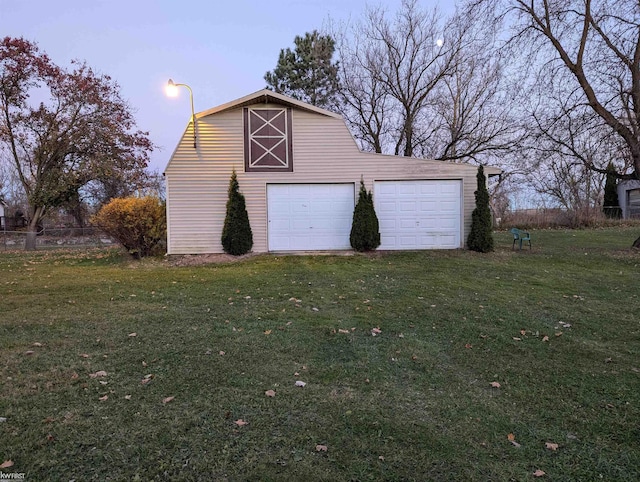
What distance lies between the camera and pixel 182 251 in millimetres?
11406

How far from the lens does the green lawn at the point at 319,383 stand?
2.24 m

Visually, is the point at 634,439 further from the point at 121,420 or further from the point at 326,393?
the point at 121,420

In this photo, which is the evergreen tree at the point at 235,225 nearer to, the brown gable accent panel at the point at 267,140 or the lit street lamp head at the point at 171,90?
the brown gable accent panel at the point at 267,140

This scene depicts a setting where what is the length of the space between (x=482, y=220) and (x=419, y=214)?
174cm

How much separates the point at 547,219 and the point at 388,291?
18.8 meters

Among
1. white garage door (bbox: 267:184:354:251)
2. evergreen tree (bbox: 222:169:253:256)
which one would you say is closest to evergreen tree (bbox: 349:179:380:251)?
white garage door (bbox: 267:184:354:251)

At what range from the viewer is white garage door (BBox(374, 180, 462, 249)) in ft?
38.6

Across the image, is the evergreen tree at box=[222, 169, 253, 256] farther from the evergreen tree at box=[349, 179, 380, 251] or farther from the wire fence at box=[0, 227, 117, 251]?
the wire fence at box=[0, 227, 117, 251]

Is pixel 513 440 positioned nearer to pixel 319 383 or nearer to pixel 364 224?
pixel 319 383

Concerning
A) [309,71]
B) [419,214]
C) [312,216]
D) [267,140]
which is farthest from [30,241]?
[309,71]

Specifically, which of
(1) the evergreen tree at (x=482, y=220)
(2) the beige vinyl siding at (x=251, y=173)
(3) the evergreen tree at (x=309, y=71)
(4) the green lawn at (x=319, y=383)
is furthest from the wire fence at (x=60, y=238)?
(1) the evergreen tree at (x=482, y=220)

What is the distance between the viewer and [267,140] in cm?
1159

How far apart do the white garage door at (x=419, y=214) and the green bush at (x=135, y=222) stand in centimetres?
624

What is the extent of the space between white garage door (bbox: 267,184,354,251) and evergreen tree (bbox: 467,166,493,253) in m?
3.55
